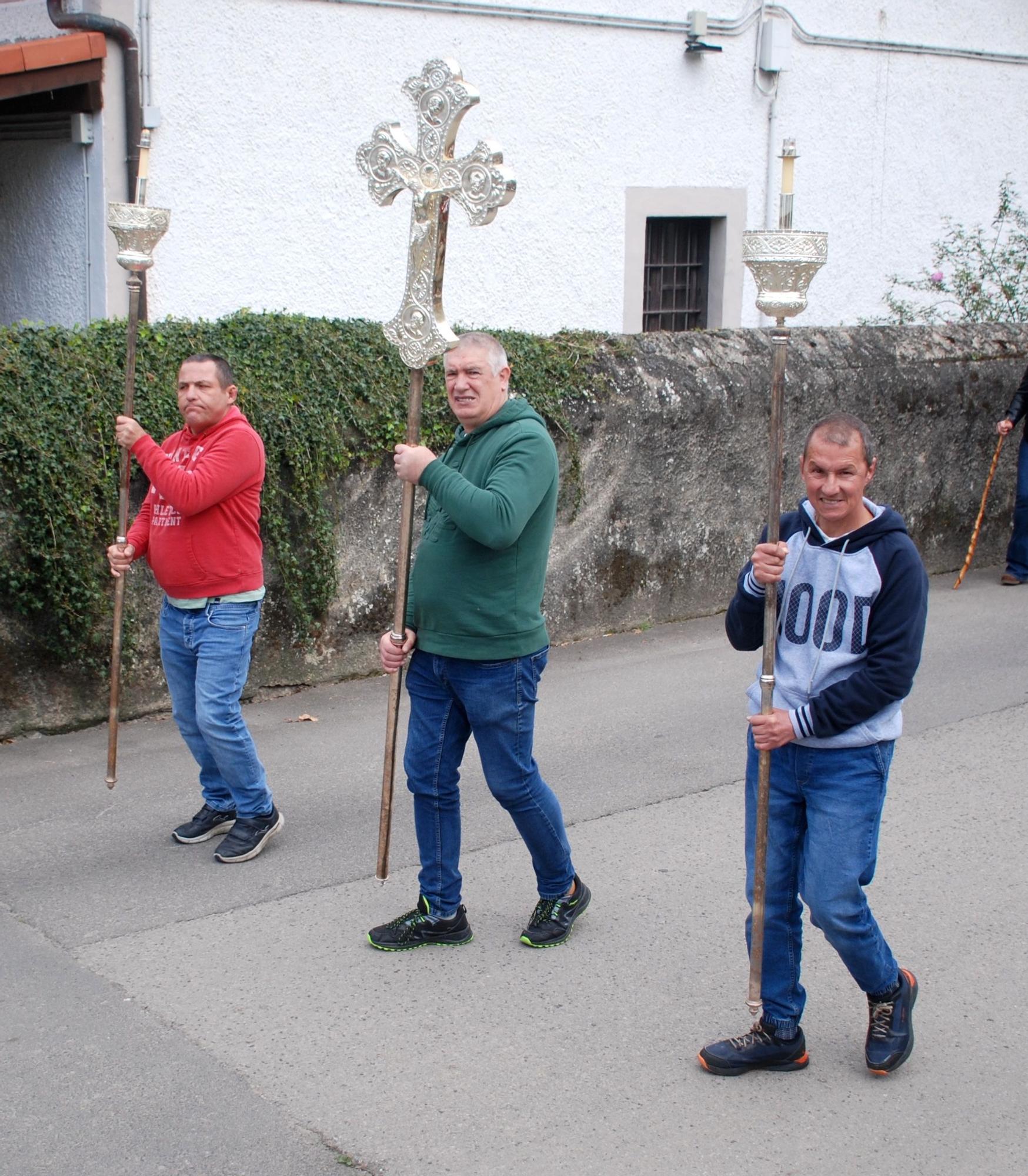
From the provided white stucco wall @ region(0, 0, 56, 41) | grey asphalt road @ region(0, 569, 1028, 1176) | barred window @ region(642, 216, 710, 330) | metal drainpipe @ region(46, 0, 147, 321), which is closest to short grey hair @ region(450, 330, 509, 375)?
grey asphalt road @ region(0, 569, 1028, 1176)

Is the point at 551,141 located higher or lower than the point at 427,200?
higher

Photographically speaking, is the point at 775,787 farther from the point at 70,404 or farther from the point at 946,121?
the point at 946,121

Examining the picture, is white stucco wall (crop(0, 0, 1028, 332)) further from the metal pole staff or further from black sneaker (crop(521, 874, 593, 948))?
black sneaker (crop(521, 874, 593, 948))

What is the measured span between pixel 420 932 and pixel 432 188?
2.19 metres

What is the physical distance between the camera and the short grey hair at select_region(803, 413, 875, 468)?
11.0ft

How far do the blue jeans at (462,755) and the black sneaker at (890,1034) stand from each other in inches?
43.1

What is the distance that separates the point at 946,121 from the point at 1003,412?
4.17 meters

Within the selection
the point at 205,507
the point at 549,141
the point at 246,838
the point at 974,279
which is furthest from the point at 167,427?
the point at 974,279

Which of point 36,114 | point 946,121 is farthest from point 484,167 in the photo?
point 946,121

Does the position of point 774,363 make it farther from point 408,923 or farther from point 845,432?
point 408,923

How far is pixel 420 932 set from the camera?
4.29 metres

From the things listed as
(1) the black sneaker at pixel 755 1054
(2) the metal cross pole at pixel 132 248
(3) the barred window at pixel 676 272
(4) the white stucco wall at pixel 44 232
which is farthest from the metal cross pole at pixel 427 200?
(3) the barred window at pixel 676 272

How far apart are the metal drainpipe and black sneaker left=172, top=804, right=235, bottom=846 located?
3769 millimetres

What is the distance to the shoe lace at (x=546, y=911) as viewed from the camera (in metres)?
4.34
